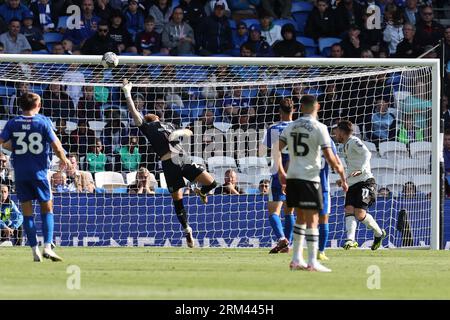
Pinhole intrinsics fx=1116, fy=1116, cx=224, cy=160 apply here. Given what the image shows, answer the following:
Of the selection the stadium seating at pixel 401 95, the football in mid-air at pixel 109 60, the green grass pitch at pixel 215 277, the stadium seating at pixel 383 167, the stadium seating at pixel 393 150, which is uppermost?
the football in mid-air at pixel 109 60

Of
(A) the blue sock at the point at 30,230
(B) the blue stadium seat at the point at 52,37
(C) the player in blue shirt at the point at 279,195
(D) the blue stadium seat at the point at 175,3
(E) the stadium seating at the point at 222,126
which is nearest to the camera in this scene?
(A) the blue sock at the point at 30,230

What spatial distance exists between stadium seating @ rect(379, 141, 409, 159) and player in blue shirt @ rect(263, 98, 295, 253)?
5197mm

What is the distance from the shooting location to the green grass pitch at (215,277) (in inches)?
391

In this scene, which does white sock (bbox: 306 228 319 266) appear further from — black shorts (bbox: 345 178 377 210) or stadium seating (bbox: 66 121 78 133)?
stadium seating (bbox: 66 121 78 133)

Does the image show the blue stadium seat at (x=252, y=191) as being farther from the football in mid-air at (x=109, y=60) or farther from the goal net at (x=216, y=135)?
the football in mid-air at (x=109, y=60)

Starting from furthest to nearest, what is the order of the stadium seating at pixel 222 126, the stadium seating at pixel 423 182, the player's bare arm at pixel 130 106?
the stadium seating at pixel 222 126
the stadium seating at pixel 423 182
the player's bare arm at pixel 130 106

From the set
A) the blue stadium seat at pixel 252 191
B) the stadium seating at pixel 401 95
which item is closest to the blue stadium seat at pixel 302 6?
the stadium seating at pixel 401 95

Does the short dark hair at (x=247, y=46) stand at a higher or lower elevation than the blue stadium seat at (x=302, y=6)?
lower

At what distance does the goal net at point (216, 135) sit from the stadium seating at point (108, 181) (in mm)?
23

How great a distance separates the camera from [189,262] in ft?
46.4

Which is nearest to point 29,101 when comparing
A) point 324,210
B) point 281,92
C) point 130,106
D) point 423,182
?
point 130,106

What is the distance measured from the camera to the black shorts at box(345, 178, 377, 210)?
696 inches

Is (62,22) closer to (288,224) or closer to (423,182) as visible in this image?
(423,182)

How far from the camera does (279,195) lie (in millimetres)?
16375
